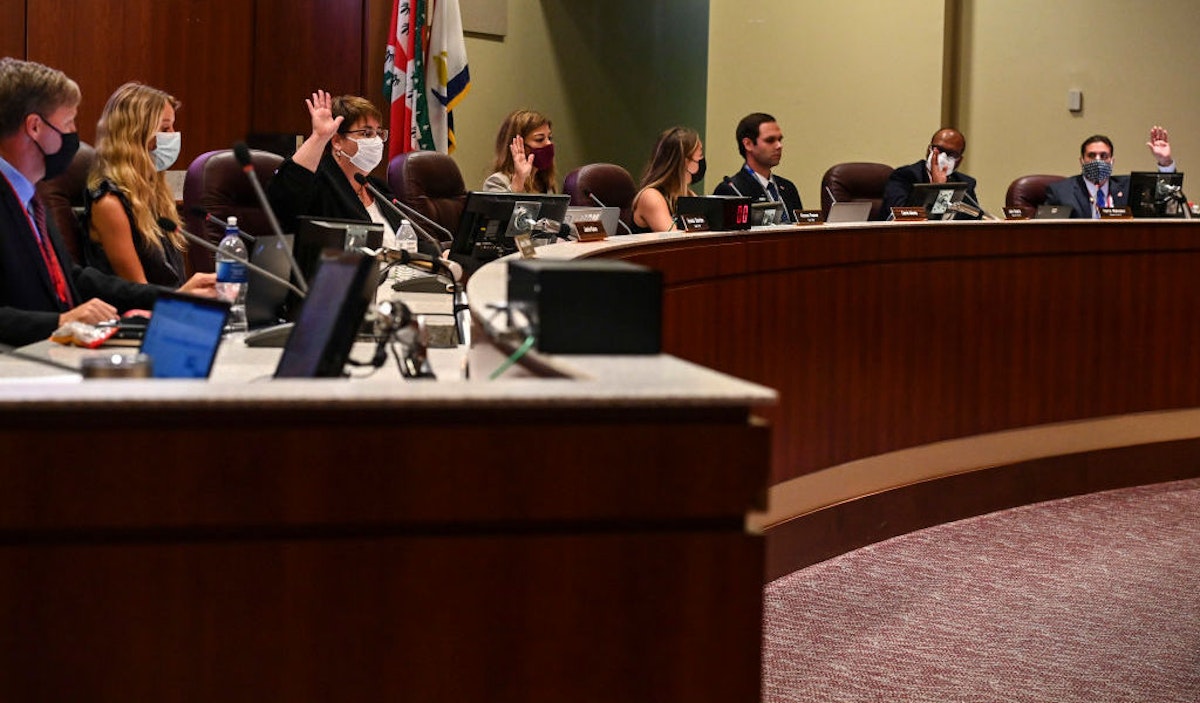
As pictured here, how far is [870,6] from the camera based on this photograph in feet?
28.9

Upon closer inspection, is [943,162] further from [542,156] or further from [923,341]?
[923,341]

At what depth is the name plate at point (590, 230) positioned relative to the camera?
3.85 meters

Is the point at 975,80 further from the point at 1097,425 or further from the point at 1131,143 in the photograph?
the point at 1097,425

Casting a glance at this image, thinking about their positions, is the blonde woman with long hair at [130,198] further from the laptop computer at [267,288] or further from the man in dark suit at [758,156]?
the man in dark suit at [758,156]

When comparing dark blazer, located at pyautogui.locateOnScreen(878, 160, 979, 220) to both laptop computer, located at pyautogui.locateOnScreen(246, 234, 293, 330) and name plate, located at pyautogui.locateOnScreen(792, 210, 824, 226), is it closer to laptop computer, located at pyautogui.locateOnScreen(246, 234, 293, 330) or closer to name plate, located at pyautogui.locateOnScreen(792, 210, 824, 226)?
name plate, located at pyautogui.locateOnScreen(792, 210, 824, 226)

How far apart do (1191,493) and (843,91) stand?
430cm

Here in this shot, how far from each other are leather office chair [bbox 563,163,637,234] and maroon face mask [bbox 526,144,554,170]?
4.4 inches

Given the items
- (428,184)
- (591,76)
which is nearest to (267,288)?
(428,184)

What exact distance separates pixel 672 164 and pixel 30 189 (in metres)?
3.08

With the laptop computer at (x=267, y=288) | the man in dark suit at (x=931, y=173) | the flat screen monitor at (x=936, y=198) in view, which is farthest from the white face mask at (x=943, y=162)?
the laptop computer at (x=267, y=288)

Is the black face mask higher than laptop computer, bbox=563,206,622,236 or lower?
higher

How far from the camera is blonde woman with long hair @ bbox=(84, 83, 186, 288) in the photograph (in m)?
3.87

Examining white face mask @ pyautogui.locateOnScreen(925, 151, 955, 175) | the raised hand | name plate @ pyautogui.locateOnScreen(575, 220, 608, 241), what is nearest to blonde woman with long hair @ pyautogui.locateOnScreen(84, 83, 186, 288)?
name plate @ pyautogui.locateOnScreen(575, 220, 608, 241)

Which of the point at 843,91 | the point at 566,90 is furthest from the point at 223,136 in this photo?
the point at 843,91
